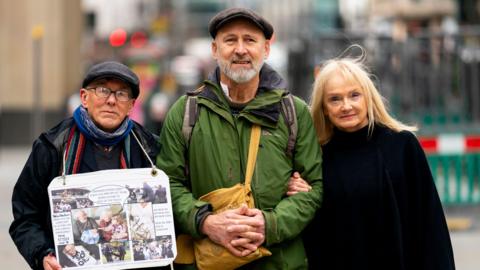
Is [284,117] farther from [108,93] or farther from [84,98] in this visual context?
[84,98]

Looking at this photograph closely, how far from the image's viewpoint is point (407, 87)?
497 inches

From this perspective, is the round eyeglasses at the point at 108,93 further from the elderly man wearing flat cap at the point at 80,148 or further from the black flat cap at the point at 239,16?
the black flat cap at the point at 239,16

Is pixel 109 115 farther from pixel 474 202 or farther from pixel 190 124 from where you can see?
pixel 474 202

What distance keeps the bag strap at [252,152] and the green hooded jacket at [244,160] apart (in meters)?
0.02

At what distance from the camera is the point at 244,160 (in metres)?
4.52

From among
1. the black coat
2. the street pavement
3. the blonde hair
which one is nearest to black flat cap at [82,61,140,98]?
the blonde hair

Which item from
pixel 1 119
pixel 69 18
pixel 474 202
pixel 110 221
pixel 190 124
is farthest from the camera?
pixel 69 18

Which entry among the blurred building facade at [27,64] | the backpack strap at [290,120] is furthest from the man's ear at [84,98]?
the blurred building facade at [27,64]

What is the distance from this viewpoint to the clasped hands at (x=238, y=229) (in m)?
4.35

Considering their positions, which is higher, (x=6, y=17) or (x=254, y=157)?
(x=6, y=17)

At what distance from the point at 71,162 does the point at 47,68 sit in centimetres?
2129

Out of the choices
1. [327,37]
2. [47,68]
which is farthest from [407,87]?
[47,68]

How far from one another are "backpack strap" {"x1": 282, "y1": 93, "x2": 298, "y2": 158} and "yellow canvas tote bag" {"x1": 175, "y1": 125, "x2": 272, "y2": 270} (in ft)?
0.52

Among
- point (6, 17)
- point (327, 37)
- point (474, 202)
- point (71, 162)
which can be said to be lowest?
point (474, 202)
